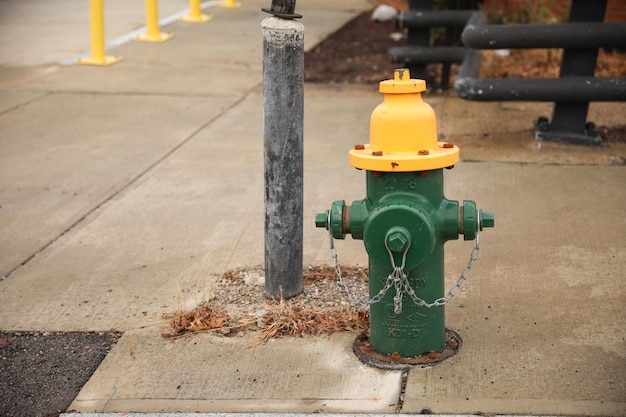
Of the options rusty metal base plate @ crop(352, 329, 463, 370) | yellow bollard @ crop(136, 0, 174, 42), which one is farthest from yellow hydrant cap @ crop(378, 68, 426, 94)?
yellow bollard @ crop(136, 0, 174, 42)

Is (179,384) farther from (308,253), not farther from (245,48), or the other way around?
(245,48)

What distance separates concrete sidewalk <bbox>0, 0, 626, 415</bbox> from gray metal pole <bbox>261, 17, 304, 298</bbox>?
424 millimetres

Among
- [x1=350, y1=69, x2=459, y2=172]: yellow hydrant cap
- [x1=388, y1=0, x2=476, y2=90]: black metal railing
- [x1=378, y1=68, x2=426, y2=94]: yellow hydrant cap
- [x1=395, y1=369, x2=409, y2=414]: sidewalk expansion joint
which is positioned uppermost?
[x1=378, y1=68, x2=426, y2=94]: yellow hydrant cap

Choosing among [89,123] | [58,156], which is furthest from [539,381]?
[89,123]

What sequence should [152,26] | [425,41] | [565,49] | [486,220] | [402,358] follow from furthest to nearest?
[152,26]
[425,41]
[565,49]
[402,358]
[486,220]

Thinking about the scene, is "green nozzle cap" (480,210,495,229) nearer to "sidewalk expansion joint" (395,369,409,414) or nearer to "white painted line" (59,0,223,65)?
"sidewalk expansion joint" (395,369,409,414)

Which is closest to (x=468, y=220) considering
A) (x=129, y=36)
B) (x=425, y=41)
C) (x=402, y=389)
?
(x=402, y=389)

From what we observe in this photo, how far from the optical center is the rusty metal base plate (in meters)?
3.49

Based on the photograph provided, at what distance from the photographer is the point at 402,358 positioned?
3529mm

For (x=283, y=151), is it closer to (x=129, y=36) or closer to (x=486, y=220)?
(x=486, y=220)

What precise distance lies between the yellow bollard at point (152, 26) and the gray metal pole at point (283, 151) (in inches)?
308

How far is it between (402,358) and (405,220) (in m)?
0.61

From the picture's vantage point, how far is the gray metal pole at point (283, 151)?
12.6 feet

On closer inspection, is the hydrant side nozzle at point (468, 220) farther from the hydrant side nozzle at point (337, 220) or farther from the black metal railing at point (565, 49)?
the black metal railing at point (565, 49)
